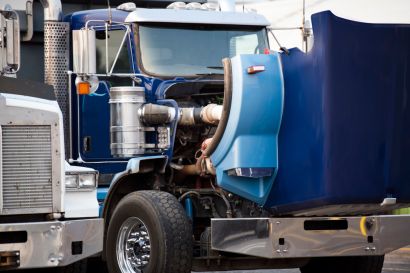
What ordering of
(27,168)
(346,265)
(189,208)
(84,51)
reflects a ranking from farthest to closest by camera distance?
(346,265) → (84,51) → (189,208) → (27,168)

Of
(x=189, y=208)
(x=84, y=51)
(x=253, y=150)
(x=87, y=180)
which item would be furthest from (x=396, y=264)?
(x=87, y=180)

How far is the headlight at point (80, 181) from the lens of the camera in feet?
33.0

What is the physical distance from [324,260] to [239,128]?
7.78 feet

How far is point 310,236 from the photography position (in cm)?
1092

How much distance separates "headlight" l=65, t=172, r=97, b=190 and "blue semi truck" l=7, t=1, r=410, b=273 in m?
1.02

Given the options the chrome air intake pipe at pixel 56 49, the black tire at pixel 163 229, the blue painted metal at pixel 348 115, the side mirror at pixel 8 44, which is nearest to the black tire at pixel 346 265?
the blue painted metal at pixel 348 115

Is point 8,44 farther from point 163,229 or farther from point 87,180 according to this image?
point 163,229

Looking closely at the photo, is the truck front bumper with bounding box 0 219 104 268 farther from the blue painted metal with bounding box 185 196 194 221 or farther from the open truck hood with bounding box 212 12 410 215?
the blue painted metal with bounding box 185 196 194 221

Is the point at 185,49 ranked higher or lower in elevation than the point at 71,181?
higher

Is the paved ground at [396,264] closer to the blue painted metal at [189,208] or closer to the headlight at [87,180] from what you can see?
the blue painted metal at [189,208]

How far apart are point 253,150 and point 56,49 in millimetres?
3201

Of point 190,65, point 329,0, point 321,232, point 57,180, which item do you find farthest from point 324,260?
point 329,0

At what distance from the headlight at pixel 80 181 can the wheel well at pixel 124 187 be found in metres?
1.66

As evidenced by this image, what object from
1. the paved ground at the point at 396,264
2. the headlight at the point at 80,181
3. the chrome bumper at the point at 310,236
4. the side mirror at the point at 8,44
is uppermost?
the side mirror at the point at 8,44
